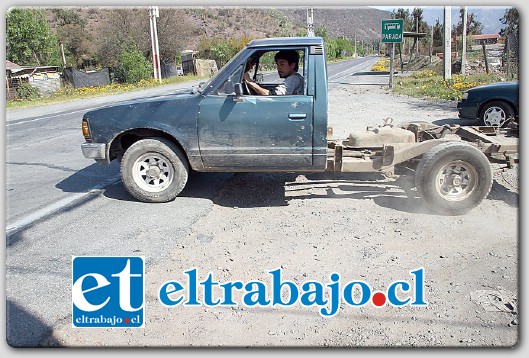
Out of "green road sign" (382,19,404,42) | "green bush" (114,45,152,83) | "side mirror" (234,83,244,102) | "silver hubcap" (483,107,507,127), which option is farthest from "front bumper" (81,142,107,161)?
"green bush" (114,45,152,83)

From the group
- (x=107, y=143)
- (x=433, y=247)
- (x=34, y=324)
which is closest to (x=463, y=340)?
(x=433, y=247)

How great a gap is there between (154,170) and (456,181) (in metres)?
3.62

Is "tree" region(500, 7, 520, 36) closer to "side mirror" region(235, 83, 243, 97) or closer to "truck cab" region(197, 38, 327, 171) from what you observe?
"truck cab" region(197, 38, 327, 171)

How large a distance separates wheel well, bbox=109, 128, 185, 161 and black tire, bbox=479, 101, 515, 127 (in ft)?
24.7

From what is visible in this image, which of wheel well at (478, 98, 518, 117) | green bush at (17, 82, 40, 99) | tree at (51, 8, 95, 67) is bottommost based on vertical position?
wheel well at (478, 98, 518, 117)

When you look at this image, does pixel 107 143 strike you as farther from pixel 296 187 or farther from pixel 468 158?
pixel 468 158

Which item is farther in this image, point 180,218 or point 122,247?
point 180,218

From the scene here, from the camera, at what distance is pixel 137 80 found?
33.5 metres

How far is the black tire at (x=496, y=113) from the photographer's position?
32.9ft

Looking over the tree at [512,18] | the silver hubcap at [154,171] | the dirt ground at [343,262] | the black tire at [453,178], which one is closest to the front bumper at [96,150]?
the silver hubcap at [154,171]

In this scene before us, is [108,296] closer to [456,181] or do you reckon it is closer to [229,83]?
[229,83]

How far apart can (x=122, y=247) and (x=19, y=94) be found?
2425 centimetres

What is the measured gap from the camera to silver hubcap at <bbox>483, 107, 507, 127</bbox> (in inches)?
A: 395

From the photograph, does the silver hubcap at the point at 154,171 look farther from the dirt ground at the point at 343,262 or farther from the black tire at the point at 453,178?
the black tire at the point at 453,178
